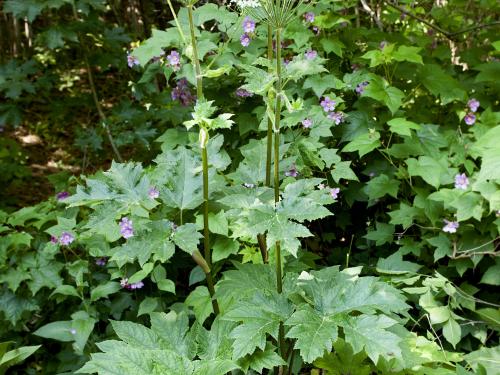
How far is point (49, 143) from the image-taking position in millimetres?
6266

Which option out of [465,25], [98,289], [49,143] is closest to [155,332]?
[98,289]

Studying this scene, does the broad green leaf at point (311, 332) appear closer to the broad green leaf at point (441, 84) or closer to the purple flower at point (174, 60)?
the purple flower at point (174, 60)

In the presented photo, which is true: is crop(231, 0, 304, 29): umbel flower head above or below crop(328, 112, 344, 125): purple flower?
above

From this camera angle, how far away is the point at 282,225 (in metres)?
1.44

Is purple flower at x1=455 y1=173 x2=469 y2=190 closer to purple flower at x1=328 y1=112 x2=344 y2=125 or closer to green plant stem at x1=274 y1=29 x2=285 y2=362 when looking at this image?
purple flower at x1=328 y1=112 x2=344 y2=125

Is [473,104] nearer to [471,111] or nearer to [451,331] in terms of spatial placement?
[471,111]

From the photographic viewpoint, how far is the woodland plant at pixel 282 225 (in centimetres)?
157

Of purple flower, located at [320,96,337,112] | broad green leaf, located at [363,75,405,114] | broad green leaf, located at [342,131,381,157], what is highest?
broad green leaf, located at [363,75,405,114]

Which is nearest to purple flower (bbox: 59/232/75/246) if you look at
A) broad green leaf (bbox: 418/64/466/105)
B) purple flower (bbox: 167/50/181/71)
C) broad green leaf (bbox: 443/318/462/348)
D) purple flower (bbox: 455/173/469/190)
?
purple flower (bbox: 167/50/181/71)

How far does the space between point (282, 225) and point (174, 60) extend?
4.92 feet

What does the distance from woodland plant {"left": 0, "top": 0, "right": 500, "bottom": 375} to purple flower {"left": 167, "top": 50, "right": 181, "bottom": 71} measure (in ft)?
0.04

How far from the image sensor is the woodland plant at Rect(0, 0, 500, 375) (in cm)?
157

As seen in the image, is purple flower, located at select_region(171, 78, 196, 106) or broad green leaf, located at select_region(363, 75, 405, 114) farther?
purple flower, located at select_region(171, 78, 196, 106)

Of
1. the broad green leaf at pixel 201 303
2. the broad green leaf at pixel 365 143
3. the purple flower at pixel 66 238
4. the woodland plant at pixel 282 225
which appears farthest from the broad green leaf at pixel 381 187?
the purple flower at pixel 66 238
